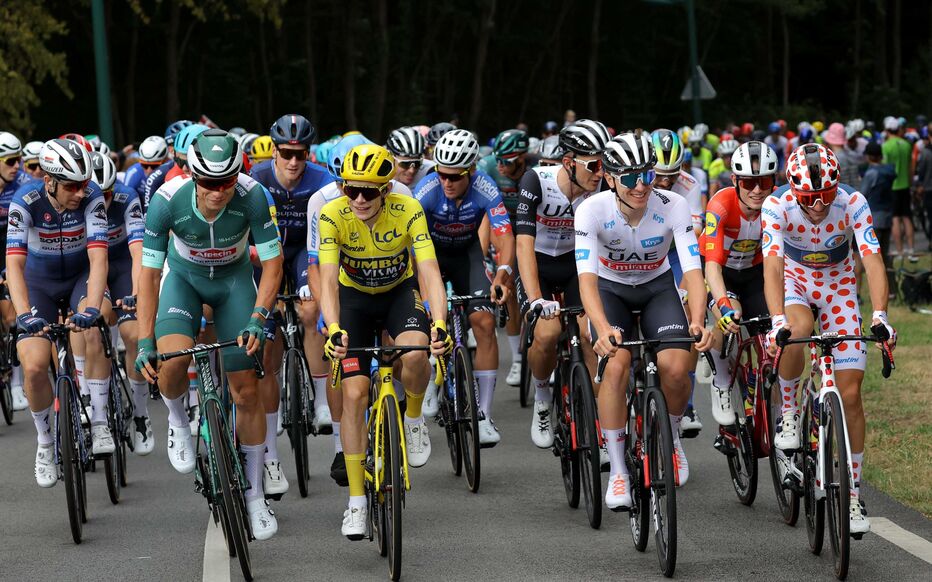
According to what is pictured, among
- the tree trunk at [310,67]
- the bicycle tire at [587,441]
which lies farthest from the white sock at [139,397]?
the tree trunk at [310,67]

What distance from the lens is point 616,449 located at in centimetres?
775

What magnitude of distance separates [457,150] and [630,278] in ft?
6.64

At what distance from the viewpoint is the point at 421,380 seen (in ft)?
27.0

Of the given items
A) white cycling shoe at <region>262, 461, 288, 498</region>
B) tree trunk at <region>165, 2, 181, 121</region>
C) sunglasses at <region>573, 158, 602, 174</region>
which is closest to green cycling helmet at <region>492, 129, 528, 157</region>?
sunglasses at <region>573, 158, 602, 174</region>

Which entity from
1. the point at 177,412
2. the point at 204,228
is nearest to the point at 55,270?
the point at 177,412

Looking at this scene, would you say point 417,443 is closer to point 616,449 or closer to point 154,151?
point 616,449

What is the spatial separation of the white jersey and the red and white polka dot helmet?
628 millimetres

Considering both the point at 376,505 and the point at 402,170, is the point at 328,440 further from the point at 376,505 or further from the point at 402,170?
the point at 376,505

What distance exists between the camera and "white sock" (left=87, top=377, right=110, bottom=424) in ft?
30.8

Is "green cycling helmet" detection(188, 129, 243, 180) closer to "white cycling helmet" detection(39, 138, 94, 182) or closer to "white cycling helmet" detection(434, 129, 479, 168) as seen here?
"white cycling helmet" detection(39, 138, 94, 182)

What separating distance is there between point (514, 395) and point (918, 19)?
2091 inches

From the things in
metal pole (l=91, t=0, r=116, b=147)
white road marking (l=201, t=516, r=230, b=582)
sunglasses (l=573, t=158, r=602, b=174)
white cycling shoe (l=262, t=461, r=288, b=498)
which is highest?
metal pole (l=91, t=0, r=116, b=147)

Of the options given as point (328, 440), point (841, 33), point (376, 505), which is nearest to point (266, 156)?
point (328, 440)

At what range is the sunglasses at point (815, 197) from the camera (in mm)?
7578
